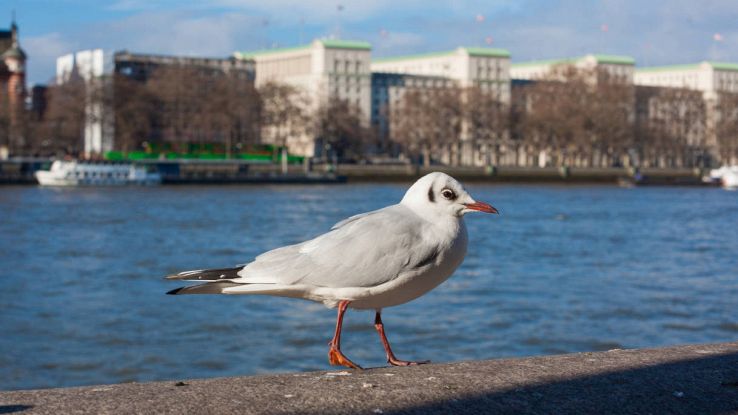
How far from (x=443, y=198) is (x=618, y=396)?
843mm

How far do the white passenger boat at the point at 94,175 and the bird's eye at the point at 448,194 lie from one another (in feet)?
212

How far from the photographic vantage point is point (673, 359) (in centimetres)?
435

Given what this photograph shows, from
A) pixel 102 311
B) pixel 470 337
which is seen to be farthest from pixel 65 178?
pixel 470 337

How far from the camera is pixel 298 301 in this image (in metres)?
18.7

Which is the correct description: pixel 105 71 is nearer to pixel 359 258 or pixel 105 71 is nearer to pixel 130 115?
pixel 130 115

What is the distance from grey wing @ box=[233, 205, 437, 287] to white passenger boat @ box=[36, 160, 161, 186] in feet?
212

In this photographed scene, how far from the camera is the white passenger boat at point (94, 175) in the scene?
218 ft

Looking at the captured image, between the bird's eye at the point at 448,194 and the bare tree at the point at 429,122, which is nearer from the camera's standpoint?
the bird's eye at the point at 448,194

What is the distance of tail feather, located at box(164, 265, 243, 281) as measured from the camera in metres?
3.68

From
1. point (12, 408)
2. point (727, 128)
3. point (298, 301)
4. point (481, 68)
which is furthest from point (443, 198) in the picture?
point (481, 68)

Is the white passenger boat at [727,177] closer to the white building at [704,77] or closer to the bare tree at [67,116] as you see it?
the bare tree at [67,116]

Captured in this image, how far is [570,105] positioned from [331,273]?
92.5 m

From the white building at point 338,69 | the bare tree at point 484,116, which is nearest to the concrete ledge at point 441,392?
the bare tree at point 484,116

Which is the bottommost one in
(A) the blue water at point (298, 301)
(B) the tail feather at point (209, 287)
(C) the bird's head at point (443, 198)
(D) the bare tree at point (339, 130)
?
(A) the blue water at point (298, 301)
